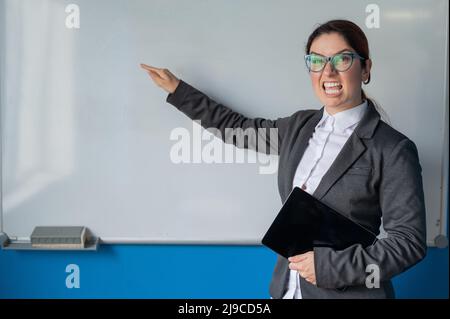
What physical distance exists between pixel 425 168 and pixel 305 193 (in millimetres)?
676

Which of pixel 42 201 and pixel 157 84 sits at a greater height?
pixel 157 84

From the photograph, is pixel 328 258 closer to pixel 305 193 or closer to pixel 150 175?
pixel 305 193

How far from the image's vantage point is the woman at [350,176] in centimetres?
116

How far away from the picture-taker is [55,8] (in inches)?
63.5

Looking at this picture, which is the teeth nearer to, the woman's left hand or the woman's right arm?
the woman's right arm

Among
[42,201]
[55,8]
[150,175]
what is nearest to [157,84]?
[150,175]

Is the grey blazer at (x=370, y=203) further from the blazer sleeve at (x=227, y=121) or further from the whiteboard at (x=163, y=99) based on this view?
the whiteboard at (x=163, y=99)

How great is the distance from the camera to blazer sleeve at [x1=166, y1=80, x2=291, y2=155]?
1556 mm

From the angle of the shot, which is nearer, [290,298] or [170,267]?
[290,298]

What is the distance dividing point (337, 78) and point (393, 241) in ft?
1.45

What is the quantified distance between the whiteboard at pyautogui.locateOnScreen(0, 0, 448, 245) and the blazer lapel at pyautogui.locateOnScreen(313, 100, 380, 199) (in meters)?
0.42

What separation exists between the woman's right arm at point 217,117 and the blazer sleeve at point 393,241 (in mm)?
450

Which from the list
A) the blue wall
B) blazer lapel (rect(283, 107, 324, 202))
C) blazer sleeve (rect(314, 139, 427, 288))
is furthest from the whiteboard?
blazer sleeve (rect(314, 139, 427, 288))

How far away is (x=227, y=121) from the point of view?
1584 millimetres
